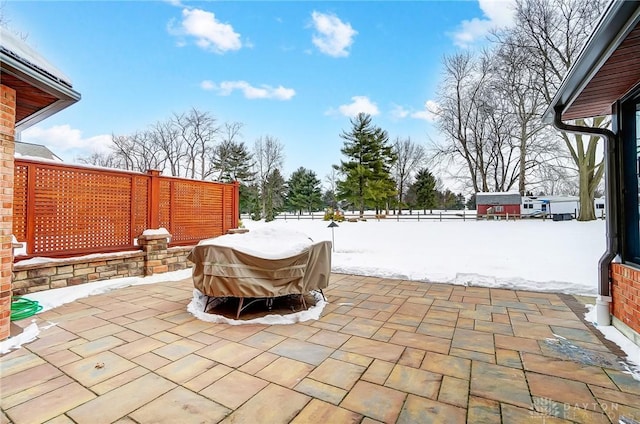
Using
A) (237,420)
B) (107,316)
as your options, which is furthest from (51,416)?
(107,316)

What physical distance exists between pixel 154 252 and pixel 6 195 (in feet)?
8.97

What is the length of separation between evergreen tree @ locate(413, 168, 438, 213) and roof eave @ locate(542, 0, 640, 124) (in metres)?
32.6

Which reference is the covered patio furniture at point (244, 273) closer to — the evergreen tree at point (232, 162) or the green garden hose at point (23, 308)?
the green garden hose at point (23, 308)

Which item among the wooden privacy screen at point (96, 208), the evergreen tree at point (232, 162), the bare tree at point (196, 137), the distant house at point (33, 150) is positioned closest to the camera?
the wooden privacy screen at point (96, 208)

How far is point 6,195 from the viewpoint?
8.09ft

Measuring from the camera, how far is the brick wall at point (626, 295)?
243 centimetres

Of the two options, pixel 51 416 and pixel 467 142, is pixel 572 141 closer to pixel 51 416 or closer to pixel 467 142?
pixel 467 142

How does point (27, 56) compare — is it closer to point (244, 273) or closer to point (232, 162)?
point (244, 273)

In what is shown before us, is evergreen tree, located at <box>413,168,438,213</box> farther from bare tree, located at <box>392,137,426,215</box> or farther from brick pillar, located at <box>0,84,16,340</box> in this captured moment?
brick pillar, located at <box>0,84,16,340</box>

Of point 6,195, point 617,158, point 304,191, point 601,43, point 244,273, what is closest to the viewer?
point 601,43

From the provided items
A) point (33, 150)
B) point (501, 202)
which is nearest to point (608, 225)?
point (33, 150)

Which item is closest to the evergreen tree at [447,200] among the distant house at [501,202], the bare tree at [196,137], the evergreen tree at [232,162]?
the distant house at [501,202]

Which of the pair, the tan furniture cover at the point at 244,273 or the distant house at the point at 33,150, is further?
the distant house at the point at 33,150

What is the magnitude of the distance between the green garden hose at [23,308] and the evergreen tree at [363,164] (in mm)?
22524
